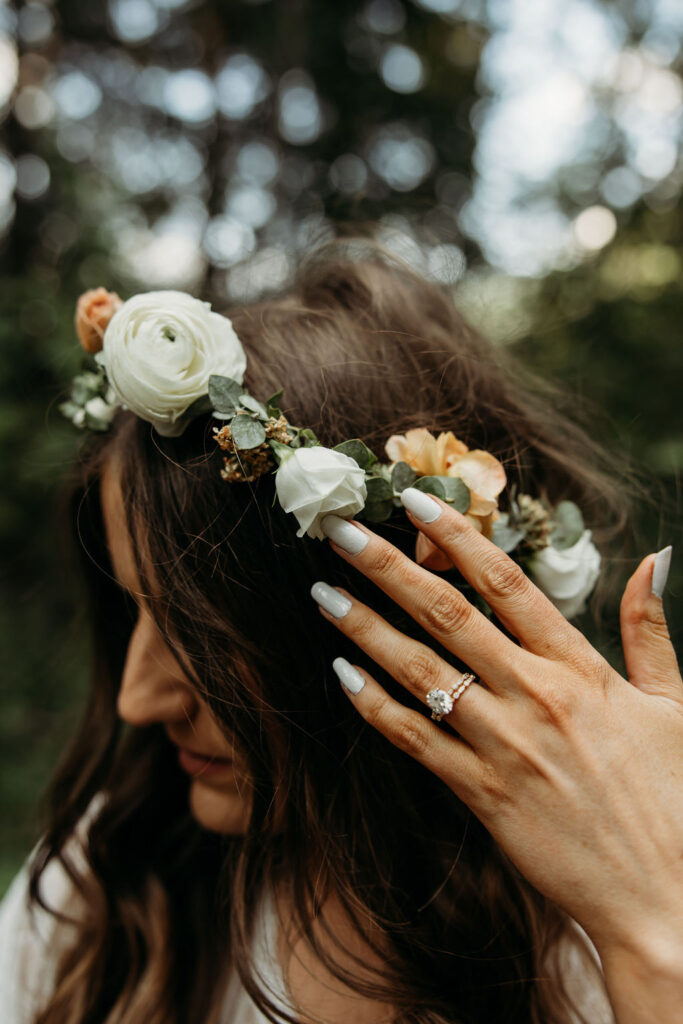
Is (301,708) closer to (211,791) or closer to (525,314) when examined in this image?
(211,791)

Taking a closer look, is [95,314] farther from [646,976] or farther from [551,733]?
[646,976]

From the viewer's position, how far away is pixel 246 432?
2.75ft

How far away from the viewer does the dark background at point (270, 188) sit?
236 centimetres

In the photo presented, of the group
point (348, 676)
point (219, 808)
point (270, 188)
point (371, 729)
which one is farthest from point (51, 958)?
point (270, 188)

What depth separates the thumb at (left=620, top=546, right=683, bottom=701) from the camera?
832mm

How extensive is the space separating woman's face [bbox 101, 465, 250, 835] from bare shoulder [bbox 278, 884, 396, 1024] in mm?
207

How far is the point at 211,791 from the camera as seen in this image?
121cm

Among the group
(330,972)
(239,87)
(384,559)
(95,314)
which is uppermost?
(239,87)

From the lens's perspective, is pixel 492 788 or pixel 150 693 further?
pixel 150 693

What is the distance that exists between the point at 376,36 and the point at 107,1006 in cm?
370

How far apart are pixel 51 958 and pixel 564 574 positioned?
135cm

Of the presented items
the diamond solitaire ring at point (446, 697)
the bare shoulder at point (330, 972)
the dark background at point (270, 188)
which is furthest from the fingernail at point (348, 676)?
the dark background at point (270, 188)

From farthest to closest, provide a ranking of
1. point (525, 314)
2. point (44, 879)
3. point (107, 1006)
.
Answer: point (525, 314) → point (44, 879) → point (107, 1006)

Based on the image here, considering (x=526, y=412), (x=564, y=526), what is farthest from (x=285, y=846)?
(x=526, y=412)
